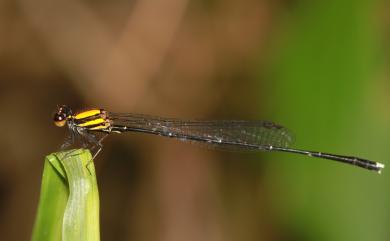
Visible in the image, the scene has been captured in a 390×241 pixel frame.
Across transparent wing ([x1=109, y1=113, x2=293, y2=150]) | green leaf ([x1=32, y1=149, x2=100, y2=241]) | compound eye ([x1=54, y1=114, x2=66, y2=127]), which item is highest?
transparent wing ([x1=109, y1=113, x2=293, y2=150])

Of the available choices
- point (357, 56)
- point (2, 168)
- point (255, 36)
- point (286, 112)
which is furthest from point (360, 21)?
point (2, 168)

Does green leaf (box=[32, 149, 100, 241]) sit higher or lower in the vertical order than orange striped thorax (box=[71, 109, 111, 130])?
lower

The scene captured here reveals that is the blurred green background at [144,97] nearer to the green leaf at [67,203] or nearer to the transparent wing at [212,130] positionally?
the transparent wing at [212,130]

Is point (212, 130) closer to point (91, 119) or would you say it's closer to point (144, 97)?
point (91, 119)

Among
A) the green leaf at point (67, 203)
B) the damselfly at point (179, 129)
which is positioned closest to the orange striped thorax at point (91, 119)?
the damselfly at point (179, 129)

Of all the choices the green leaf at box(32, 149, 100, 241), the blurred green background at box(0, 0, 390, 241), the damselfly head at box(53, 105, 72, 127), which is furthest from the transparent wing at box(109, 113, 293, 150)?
the green leaf at box(32, 149, 100, 241)

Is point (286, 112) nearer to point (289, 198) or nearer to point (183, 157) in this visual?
point (289, 198)

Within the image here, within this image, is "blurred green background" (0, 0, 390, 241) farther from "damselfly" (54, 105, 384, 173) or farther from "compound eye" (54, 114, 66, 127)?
"compound eye" (54, 114, 66, 127)

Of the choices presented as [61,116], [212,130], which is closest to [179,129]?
[212,130]
